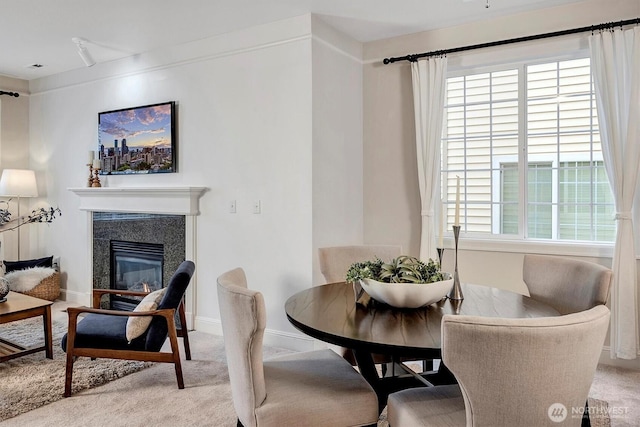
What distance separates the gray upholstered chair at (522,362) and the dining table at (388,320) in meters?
0.20

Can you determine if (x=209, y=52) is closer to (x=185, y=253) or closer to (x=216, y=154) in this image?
(x=216, y=154)

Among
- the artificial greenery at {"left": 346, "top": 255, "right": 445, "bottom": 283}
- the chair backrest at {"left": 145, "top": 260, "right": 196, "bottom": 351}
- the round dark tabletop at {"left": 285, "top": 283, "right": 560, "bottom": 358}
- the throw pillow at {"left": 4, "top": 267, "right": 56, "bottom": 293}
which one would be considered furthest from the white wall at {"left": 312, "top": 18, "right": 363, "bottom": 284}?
the throw pillow at {"left": 4, "top": 267, "right": 56, "bottom": 293}

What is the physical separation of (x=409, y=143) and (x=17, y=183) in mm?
4252

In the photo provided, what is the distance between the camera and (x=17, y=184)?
4953 millimetres

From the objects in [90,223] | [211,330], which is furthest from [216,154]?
[90,223]

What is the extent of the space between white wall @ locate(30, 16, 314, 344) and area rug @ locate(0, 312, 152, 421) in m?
1.05

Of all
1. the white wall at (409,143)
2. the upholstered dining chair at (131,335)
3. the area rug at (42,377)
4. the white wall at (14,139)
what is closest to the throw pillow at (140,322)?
the upholstered dining chair at (131,335)

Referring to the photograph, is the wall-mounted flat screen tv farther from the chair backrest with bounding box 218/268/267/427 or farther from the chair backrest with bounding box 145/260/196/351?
the chair backrest with bounding box 218/268/267/427

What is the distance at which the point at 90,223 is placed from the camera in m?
4.80

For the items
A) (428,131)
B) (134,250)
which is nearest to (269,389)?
(428,131)

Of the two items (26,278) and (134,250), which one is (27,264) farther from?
(134,250)

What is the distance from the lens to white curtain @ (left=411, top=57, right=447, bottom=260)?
12.1 feet

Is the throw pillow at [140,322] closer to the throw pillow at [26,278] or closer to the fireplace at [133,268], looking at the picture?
the fireplace at [133,268]

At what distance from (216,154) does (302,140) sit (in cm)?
91
